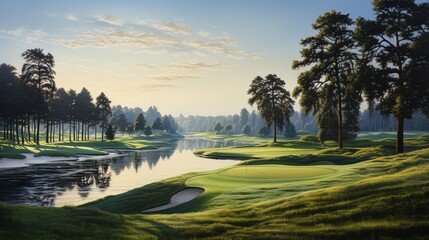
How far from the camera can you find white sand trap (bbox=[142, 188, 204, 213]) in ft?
73.2

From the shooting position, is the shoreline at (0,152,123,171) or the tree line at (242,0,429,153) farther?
the shoreline at (0,152,123,171)

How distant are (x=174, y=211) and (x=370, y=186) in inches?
425

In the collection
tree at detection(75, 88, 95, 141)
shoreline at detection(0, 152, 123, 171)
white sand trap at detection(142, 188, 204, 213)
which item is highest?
tree at detection(75, 88, 95, 141)

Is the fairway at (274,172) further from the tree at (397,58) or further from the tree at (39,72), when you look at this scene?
the tree at (39,72)

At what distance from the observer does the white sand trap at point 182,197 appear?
22305 mm

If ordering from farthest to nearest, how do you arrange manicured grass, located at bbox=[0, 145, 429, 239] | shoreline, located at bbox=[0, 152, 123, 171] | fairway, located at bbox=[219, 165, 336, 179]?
1. shoreline, located at bbox=[0, 152, 123, 171]
2. fairway, located at bbox=[219, 165, 336, 179]
3. manicured grass, located at bbox=[0, 145, 429, 239]

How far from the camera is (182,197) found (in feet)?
79.0

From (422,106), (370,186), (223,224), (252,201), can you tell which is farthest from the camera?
(422,106)

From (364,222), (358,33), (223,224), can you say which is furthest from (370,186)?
(358,33)

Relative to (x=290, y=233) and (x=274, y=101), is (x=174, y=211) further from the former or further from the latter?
(x=274, y=101)

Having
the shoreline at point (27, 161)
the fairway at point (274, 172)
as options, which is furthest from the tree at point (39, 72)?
the fairway at point (274, 172)

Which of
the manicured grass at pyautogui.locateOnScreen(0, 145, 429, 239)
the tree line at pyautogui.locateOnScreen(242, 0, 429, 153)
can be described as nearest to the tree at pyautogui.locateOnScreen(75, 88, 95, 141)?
the tree line at pyautogui.locateOnScreen(242, 0, 429, 153)

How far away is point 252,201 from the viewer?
61.2ft

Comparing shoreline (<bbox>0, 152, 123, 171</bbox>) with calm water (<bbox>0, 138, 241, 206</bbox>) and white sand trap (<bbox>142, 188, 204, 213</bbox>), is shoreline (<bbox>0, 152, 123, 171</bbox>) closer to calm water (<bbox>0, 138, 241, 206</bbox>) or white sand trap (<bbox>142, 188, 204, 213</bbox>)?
calm water (<bbox>0, 138, 241, 206</bbox>)
